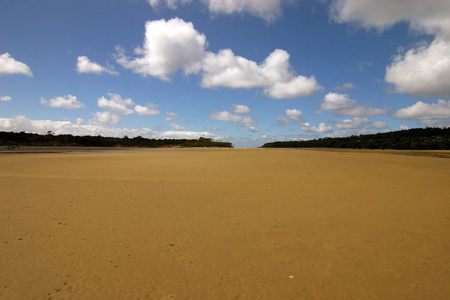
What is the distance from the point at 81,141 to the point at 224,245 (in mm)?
48904

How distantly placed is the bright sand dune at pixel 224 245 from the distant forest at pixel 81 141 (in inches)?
1361

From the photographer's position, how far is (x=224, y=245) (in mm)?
3393

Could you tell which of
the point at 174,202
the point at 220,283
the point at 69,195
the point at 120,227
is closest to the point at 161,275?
the point at 220,283

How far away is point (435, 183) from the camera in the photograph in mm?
7699

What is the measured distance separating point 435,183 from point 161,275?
9.11 meters

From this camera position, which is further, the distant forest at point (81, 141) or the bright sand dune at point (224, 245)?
the distant forest at point (81, 141)

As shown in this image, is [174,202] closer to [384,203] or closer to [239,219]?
[239,219]

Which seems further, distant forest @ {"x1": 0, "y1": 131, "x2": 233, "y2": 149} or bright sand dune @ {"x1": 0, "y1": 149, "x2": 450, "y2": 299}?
distant forest @ {"x1": 0, "y1": 131, "x2": 233, "y2": 149}

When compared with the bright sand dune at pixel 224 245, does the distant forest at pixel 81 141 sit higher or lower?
higher

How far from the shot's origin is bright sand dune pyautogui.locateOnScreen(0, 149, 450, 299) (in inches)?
97.3

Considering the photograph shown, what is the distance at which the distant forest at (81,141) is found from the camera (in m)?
37.0

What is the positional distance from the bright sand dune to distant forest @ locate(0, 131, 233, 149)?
113ft

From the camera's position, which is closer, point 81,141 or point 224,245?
point 224,245

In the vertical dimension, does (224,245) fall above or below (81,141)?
below
